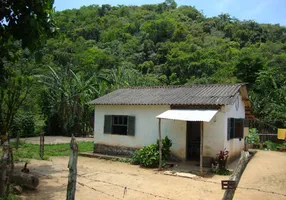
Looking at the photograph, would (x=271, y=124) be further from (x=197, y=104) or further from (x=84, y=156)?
(x=84, y=156)

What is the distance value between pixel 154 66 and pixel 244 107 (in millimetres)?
34691

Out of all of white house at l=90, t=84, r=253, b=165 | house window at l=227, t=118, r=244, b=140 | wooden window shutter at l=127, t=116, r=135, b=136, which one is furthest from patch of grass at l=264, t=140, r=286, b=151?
wooden window shutter at l=127, t=116, r=135, b=136

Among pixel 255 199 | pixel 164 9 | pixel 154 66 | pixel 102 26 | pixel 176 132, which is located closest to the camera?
pixel 255 199

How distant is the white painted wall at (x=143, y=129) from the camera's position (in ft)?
40.7

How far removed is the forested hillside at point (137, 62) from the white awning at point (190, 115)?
534 cm

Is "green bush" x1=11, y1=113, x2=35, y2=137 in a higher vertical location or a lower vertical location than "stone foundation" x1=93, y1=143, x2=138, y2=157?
higher

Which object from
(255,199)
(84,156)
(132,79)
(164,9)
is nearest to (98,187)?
(255,199)

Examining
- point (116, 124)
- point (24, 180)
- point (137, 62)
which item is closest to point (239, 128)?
point (116, 124)

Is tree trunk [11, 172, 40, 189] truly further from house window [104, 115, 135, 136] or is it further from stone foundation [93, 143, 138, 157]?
house window [104, 115, 135, 136]

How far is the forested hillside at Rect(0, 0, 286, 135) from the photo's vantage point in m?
21.8

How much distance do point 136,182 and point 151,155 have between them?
2835mm

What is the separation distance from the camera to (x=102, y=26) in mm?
66625

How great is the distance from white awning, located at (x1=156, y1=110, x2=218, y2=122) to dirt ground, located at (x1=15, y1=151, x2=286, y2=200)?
216 centimetres

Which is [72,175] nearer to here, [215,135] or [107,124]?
[215,135]
